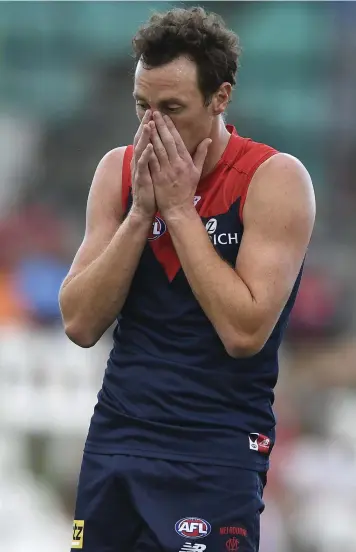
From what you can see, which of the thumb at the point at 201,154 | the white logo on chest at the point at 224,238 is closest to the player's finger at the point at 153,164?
the thumb at the point at 201,154

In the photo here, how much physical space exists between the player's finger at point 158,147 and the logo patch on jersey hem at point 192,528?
93 cm

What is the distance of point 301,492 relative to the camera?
576 centimetres

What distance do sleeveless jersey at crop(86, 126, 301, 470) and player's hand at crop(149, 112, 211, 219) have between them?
9cm

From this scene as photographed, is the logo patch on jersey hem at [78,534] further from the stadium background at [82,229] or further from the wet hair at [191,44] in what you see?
the stadium background at [82,229]

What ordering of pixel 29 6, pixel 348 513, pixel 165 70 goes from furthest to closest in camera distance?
pixel 29 6
pixel 348 513
pixel 165 70

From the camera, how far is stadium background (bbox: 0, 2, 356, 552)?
5.89 metres

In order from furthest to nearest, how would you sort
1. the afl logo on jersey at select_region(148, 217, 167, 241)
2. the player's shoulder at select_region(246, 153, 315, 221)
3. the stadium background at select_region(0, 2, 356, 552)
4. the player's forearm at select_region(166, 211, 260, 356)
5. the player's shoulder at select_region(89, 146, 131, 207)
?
the stadium background at select_region(0, 2, 356, 552)
the player's shoulder at select_region(89, 146, 131, 207)
the afl logo on jersey at select_region(148, 217, 167, 241)
the player's shoulder at select_region(246, 153, 315, 221)
the player's forearm at select_region(166, 211, 260, 356)

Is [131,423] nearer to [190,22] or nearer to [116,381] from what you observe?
[116,381]

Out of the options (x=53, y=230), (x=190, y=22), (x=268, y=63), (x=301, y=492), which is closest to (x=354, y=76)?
(x=268, y=63)

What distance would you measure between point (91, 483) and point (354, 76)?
457 cm

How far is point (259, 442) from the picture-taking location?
106 inches

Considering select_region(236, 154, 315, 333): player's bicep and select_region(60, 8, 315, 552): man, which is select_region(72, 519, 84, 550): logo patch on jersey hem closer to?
select_region(60, 8, 315, 552): man

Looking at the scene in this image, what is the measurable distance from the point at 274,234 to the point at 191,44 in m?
0.56

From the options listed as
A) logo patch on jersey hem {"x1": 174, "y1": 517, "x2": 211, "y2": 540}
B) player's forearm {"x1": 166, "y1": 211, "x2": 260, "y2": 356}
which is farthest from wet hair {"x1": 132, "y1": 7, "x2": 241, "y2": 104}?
logo patch on jersey hem {"x1": 174, "y1": 517, "x2": 211, "y2": 540}
